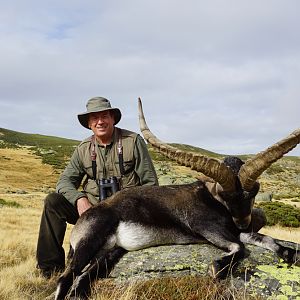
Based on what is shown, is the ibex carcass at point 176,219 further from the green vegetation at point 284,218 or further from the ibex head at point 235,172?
the green vegetation at point 284,218

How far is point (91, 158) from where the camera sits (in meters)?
9.23

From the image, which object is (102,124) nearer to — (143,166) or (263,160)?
(143,166)

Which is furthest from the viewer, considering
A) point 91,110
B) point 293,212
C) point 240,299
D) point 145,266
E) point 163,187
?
point 293,212

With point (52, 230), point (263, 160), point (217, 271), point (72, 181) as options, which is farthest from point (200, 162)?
point (52, 230)

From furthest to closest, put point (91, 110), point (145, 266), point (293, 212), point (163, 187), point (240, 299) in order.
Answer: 1. point (293, 212)
2. point (91, 110)
3. point (163, 187)
4. point (145, 266)
5. point (240, 299)

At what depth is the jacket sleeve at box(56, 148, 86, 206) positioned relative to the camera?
29.1 ft

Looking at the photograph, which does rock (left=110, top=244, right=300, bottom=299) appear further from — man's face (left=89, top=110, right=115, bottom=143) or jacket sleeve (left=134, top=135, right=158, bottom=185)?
man's face (left=89, top=110, right=115, bottom=143)

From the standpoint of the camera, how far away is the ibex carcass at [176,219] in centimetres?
675

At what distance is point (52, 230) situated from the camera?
9.07 meters

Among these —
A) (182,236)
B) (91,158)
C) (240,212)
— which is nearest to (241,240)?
(240,212)

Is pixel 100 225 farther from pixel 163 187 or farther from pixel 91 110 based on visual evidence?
pixel 91 110

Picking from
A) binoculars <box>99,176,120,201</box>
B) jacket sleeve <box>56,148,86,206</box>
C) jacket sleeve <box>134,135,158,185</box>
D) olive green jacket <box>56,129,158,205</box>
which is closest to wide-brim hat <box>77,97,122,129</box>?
olive green jacket <box>56,129,158,205</box>

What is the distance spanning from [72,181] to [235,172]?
12.3 feet

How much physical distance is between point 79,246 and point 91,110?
321 centimetres
